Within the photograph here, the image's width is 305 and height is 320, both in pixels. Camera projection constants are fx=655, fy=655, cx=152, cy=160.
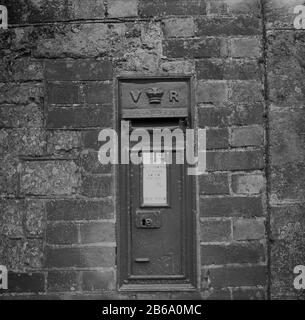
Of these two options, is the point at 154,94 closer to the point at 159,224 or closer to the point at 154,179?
the point at 154,179

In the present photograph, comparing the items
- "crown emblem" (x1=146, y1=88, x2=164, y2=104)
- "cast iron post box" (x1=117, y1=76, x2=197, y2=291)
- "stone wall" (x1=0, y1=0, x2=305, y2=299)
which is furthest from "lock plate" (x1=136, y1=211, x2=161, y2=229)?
"crown emblem" (x1=146, y1=88, x2=164, y2=104)

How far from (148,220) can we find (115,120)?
68cm

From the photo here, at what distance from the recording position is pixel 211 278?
13.8ft

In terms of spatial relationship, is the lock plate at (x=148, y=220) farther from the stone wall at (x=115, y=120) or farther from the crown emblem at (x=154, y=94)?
the crown emblem at (x=154, y=94)

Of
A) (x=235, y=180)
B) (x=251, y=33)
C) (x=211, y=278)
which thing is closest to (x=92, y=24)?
(x=251, y=33)

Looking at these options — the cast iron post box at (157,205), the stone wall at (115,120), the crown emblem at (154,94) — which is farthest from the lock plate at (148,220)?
the crown emblem at (154,94)

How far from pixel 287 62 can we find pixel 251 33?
30 cm

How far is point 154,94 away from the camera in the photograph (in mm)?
4250

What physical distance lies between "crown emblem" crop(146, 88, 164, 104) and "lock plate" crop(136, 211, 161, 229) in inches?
28.6

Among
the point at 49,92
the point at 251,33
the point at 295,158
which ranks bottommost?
the point at 295,158

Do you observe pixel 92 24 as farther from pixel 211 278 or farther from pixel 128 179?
pixel 211 278

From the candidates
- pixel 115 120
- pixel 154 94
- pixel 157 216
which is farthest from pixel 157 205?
pixel 154 94

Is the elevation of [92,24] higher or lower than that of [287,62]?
higher

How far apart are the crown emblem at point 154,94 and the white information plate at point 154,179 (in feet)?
1.13
